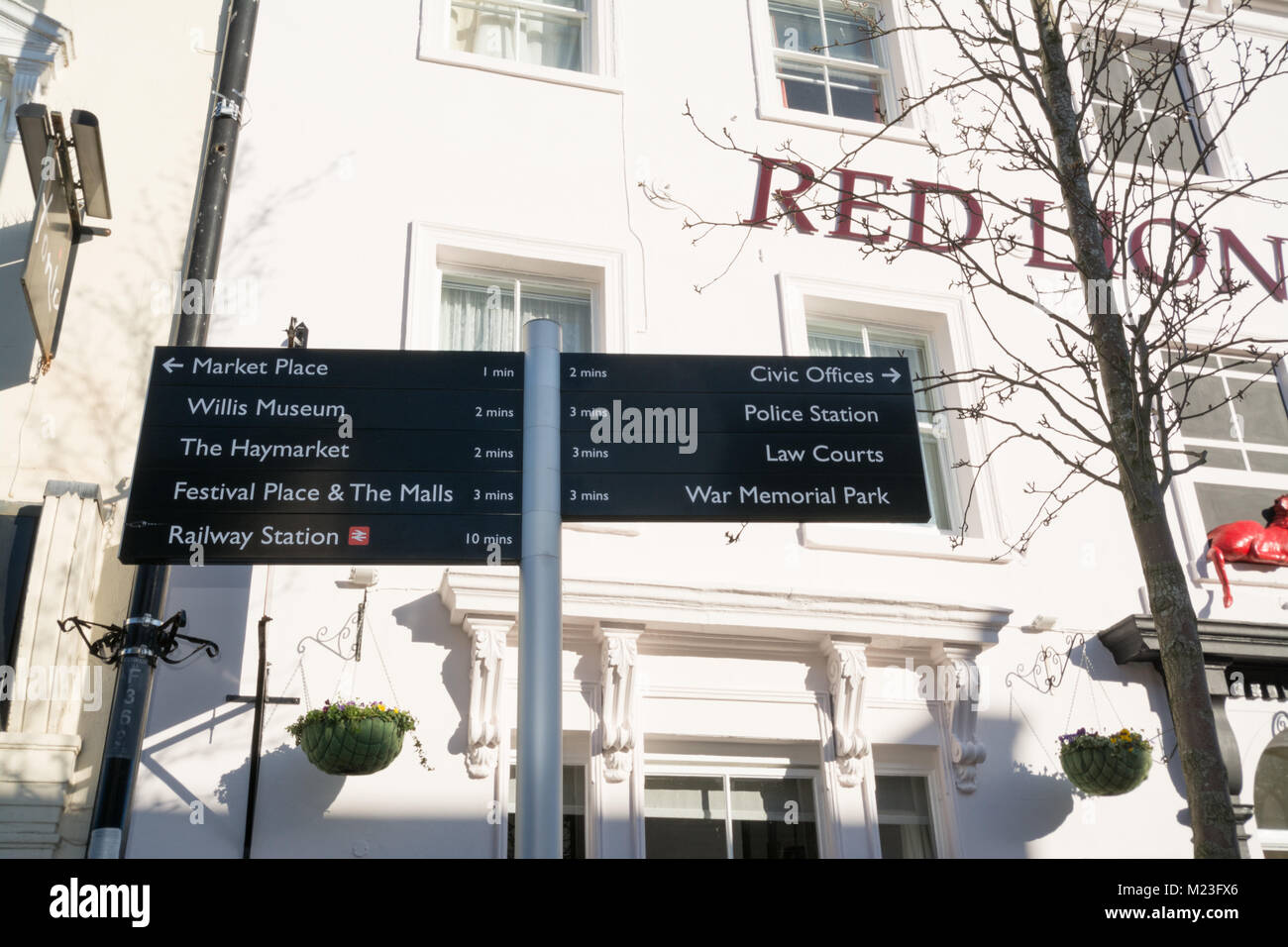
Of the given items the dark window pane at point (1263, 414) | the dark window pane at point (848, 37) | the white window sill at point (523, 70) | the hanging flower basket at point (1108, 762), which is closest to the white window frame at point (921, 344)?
the hanging flower basket at point (1108, 762)

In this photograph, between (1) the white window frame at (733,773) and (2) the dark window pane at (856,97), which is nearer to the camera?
(1) the white window frame at (733,773)

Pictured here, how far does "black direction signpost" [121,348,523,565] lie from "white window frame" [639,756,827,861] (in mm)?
3647

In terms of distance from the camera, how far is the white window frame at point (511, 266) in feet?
27.7

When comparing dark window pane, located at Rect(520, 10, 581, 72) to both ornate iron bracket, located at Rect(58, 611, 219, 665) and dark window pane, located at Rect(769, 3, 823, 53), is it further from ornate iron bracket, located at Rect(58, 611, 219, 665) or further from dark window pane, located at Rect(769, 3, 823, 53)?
ornate iron bracket, located at Rect(58, 611, 219, 665)

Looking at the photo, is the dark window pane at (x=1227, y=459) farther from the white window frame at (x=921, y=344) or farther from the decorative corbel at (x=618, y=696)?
the decorative corbel at (x=618, y=696)

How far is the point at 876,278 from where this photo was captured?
946 cm

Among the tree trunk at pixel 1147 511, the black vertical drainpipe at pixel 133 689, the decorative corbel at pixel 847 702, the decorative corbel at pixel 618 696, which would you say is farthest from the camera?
the decorative corbel at pixel 847 702

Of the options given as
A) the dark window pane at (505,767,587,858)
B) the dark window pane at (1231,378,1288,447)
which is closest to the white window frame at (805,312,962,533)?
the dark window pane at (1231,378,1288,447)

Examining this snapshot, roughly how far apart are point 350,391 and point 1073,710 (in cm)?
559

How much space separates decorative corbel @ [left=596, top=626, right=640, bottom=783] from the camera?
714 centimetres

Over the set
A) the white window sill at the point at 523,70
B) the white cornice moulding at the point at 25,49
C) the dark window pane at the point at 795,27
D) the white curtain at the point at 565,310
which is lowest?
the white curtain at the point at 565,310

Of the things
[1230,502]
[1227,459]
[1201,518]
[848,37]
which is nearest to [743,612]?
A: [1201,518]
